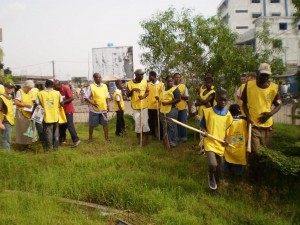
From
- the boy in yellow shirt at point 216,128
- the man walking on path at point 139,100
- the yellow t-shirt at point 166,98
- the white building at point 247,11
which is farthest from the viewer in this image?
the white building at point 247,11

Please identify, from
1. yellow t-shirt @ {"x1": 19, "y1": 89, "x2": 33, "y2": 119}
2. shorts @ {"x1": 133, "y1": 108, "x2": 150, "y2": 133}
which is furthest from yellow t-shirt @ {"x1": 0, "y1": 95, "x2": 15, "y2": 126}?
shorts @ {"x1": 133, "y1": 108, "x2": 150, "y2": 133}

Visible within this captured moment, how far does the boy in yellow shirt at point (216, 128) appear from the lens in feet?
17.2

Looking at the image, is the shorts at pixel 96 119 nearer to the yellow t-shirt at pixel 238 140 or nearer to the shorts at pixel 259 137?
the yellow t-shirt at pixel 238 140

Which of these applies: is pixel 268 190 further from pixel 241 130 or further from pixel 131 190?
pixel 131 190

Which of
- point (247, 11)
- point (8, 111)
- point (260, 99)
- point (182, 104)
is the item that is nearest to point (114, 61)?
point (182, 104)

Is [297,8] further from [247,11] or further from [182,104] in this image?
[247,11]

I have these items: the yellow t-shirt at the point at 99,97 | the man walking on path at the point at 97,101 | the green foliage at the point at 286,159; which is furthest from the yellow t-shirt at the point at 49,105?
the green foliage at the point at 286,159

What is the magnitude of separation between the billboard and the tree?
583 inches

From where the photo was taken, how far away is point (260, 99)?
5.43 metres

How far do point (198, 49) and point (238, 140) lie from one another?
4887mm

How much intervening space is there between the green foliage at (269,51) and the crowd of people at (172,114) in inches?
104

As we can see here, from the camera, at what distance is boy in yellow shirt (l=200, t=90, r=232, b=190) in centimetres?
526

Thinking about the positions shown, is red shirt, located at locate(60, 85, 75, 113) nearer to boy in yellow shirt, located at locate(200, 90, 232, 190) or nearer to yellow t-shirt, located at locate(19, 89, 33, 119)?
yellow t-shirt, located at locate(19, 89, 33, 119)

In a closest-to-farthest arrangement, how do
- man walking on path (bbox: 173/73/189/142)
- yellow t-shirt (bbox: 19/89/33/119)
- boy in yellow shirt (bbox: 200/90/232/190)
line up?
boy in yellow shirt (bbox: 200/90/232/190), man walking on path (bbox: 173/73/189/142), yellow t-shirt (bbox: 19/89/33/119)
